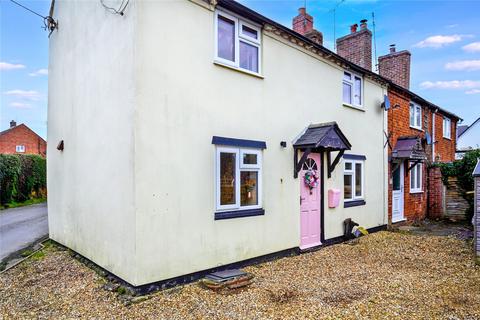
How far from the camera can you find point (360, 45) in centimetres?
1230

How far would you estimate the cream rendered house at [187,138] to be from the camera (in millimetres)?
4875

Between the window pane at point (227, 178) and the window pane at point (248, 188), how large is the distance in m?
0.29

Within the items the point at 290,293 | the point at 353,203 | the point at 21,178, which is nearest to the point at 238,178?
the point at 290,293

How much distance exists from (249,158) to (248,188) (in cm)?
66

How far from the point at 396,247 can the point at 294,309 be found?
5.40 metres

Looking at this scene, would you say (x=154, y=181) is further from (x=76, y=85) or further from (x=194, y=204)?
(x=76, y=85)

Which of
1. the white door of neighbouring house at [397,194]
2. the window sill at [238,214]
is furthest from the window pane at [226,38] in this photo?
the white door of neighbouring house at [397,194]

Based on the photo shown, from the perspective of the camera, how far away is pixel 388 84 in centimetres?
1131

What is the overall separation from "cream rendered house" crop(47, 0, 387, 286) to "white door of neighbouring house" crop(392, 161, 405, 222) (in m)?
3.92

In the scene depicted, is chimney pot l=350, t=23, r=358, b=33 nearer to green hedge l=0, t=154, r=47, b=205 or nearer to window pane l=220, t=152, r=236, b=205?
window pane l=220, t=152, r=236, b=205

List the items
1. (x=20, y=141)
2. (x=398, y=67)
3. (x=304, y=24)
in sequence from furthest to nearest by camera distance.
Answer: (x=20, y=141)
(x=398, y=67)
(x=304, y=24)

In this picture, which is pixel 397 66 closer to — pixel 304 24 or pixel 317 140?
pixel 304 24

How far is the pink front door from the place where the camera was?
770 cm

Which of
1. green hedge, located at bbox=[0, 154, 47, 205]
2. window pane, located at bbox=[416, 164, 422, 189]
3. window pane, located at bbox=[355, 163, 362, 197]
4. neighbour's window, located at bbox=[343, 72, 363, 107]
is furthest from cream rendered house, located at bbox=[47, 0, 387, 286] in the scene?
green hedge, located at bbox=[0, 154, 47, 205]
